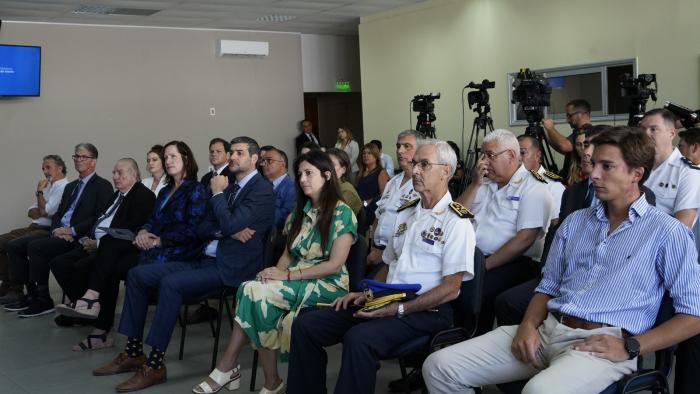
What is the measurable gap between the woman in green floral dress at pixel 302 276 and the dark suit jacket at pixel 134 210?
1718 millimetres

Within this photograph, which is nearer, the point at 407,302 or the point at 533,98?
the point at 407,302

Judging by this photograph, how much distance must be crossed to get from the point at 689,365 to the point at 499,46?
280 inches

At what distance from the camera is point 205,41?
1144 cm

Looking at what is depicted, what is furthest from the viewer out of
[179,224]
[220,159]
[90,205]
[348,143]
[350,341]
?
[348,143]

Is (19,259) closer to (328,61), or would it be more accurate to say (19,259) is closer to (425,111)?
(425,111)

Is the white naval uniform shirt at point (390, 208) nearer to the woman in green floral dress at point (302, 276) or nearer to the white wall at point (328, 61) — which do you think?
the woman in green floral dress at point (302, 276)

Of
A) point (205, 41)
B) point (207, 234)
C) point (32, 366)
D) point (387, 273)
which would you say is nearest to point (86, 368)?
point (32, 366)

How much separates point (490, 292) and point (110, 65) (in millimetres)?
8433

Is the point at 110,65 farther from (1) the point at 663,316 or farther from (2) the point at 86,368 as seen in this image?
(1) the point at 663,316

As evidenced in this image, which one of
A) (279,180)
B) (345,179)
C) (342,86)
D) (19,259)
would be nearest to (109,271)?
(279,180)

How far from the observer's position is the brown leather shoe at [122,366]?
14.0 ft

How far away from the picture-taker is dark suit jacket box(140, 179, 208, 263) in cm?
453

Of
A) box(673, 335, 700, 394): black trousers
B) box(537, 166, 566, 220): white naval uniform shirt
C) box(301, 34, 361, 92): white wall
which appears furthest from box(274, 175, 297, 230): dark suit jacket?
box(301, 34, 361, 92): white wall

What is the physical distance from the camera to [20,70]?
32.0 ft
